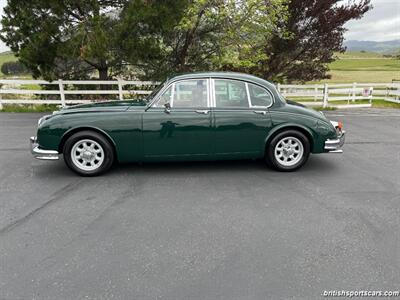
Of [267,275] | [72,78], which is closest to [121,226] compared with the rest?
[267,275]

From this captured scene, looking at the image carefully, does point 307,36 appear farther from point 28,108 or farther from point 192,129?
point 28,108

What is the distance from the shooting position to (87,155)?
448cm

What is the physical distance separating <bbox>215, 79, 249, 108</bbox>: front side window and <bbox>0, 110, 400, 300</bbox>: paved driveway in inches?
43.3

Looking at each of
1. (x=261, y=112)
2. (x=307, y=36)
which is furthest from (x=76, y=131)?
(x=307, y=36)

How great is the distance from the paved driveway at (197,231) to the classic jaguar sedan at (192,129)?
0.33 m

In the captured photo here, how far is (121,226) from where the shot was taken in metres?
3.13

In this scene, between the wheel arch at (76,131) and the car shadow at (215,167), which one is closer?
the wheel arch at (76,131)

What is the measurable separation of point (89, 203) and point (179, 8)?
25.4ft

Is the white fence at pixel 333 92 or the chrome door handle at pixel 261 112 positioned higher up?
the white fence at pixel 333 92

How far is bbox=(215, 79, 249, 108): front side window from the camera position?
15.1 ft

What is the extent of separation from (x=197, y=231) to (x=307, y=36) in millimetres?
11885

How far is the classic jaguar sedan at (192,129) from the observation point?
439 cm

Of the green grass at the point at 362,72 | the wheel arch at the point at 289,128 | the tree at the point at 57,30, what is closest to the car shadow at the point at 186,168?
the wheel arch at the point at 289,128

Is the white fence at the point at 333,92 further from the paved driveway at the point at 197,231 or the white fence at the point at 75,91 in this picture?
the paved driveway at the point at 197,231
